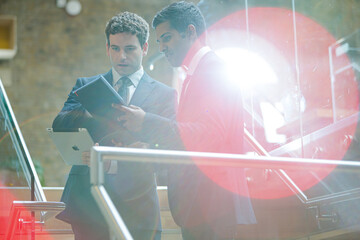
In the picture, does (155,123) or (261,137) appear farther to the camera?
(261,137)

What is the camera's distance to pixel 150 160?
145cm

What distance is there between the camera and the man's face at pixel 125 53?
2.25 m

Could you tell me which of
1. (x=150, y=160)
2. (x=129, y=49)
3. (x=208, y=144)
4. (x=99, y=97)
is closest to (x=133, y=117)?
(x=99, y=97)

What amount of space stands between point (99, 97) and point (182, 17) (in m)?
0.43

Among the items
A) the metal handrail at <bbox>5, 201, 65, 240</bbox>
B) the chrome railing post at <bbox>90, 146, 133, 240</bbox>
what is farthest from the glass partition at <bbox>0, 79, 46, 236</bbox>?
the chrome railing post at <bbox>90, 146, 133, 240</bbox>

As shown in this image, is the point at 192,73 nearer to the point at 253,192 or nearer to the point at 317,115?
the point at 253,192

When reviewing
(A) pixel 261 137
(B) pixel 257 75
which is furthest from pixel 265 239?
(B) pixel 257 75

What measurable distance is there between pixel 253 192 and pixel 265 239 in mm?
651

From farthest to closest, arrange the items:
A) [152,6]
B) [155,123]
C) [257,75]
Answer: [152,6] → [257,75] → [155,123]

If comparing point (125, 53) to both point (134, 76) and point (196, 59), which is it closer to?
point (134, 76)

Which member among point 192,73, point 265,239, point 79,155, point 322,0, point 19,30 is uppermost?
point 19,30

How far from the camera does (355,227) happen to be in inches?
116

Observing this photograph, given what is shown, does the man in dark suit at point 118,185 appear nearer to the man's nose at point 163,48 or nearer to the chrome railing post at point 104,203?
the man's nose at point 163,48

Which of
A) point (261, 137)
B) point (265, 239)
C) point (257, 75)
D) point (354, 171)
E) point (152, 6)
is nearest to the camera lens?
point (354, 171)
